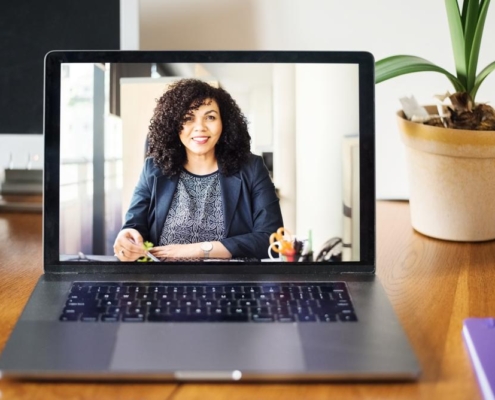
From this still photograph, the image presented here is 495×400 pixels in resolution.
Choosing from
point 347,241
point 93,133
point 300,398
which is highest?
point 93,133

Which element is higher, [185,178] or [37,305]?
[185,178]

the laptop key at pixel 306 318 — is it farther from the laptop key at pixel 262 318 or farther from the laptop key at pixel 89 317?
the laptop key at pixel 89 317

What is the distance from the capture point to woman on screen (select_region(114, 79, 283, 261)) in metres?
0.76

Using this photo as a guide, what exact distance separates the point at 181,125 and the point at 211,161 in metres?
0.06

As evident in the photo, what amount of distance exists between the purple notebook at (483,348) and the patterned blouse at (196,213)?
0.30 meters

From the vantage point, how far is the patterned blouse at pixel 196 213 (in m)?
0.76

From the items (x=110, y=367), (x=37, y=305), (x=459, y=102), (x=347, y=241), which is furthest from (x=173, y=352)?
(x=459, y=102)

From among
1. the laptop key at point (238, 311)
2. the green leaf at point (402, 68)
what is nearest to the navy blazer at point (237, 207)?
the laptop key at point (238, 311)

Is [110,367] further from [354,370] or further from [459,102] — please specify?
[459,102]

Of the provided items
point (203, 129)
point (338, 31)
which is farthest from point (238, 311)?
point (338, 31)

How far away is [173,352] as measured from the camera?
539 millimetres

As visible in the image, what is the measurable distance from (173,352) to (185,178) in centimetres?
28

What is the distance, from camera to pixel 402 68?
35.1 inches

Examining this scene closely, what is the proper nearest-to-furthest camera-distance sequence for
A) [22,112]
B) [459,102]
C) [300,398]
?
[300,398], [459,102], [22,112]
